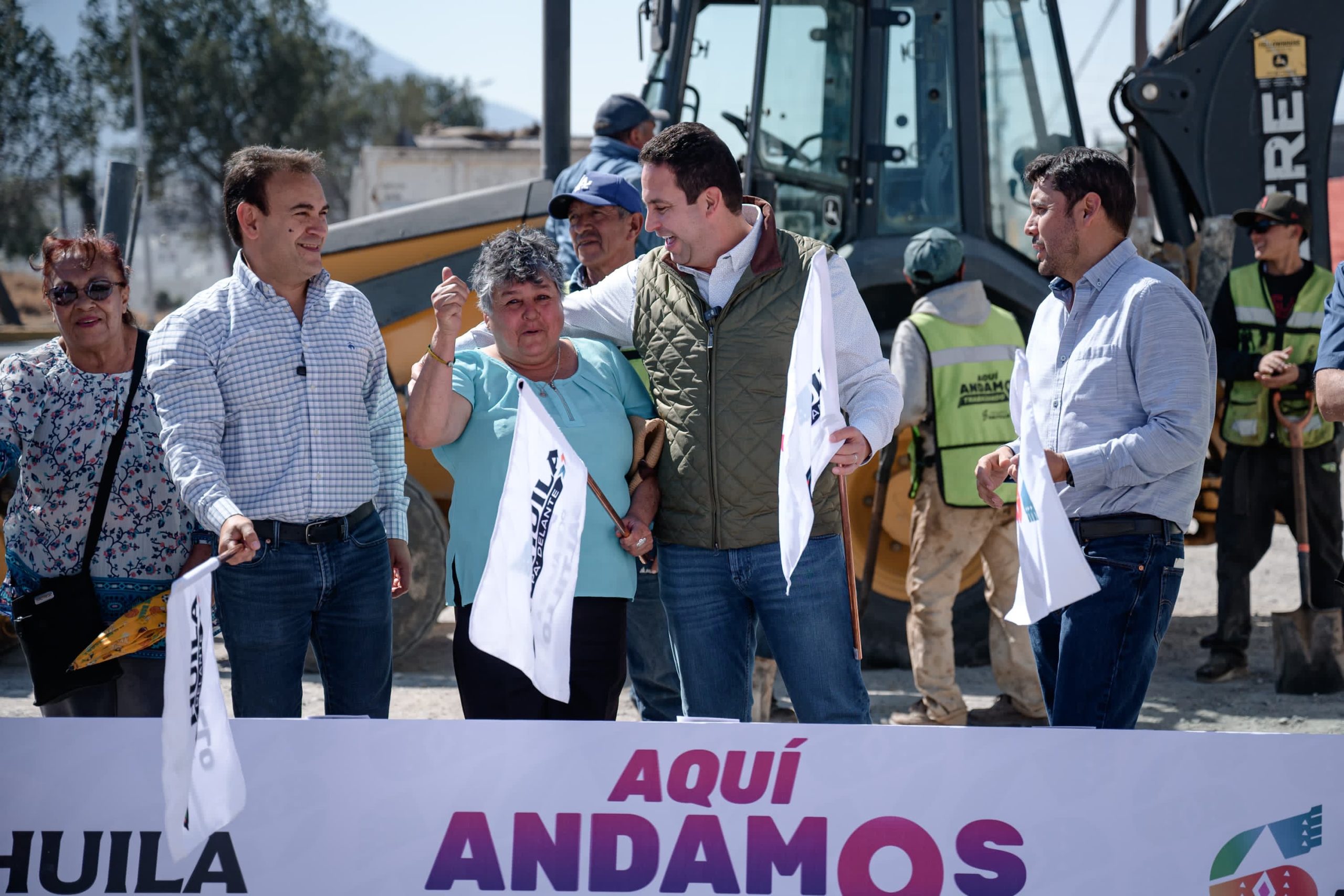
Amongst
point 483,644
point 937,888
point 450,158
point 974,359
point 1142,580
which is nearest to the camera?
point 937,888

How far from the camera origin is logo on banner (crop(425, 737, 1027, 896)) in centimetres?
239

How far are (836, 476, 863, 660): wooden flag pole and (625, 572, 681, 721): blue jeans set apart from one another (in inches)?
35.1

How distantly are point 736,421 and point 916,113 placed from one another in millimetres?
3208

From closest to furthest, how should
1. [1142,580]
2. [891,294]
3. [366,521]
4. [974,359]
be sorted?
[1142,580] → [366,521] → [974,359] → [891,294]

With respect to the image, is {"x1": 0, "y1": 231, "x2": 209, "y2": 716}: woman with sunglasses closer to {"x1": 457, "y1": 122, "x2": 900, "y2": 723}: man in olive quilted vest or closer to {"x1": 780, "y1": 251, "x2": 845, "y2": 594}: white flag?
{"x1": 457, "y1": 122, "x2": 900, "y2": 723}: man in olive quilted vest

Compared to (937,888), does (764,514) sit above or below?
above

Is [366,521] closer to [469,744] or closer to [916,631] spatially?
[469,744]

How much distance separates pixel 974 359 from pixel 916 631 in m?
1.04

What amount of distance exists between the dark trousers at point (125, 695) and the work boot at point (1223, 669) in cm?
435

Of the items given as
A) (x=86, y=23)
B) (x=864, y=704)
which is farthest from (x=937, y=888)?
(x=86, y=23)

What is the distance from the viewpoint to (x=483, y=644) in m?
2.55

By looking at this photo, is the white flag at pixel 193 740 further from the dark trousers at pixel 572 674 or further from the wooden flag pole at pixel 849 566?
the wooden flag pole at pixel 849 566

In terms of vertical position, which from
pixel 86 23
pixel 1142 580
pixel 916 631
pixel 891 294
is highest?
pixel 86 23

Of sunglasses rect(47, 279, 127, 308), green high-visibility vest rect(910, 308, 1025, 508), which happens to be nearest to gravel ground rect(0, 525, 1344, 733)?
green high-visibility vest rect(910, 308, 1025, 508)
